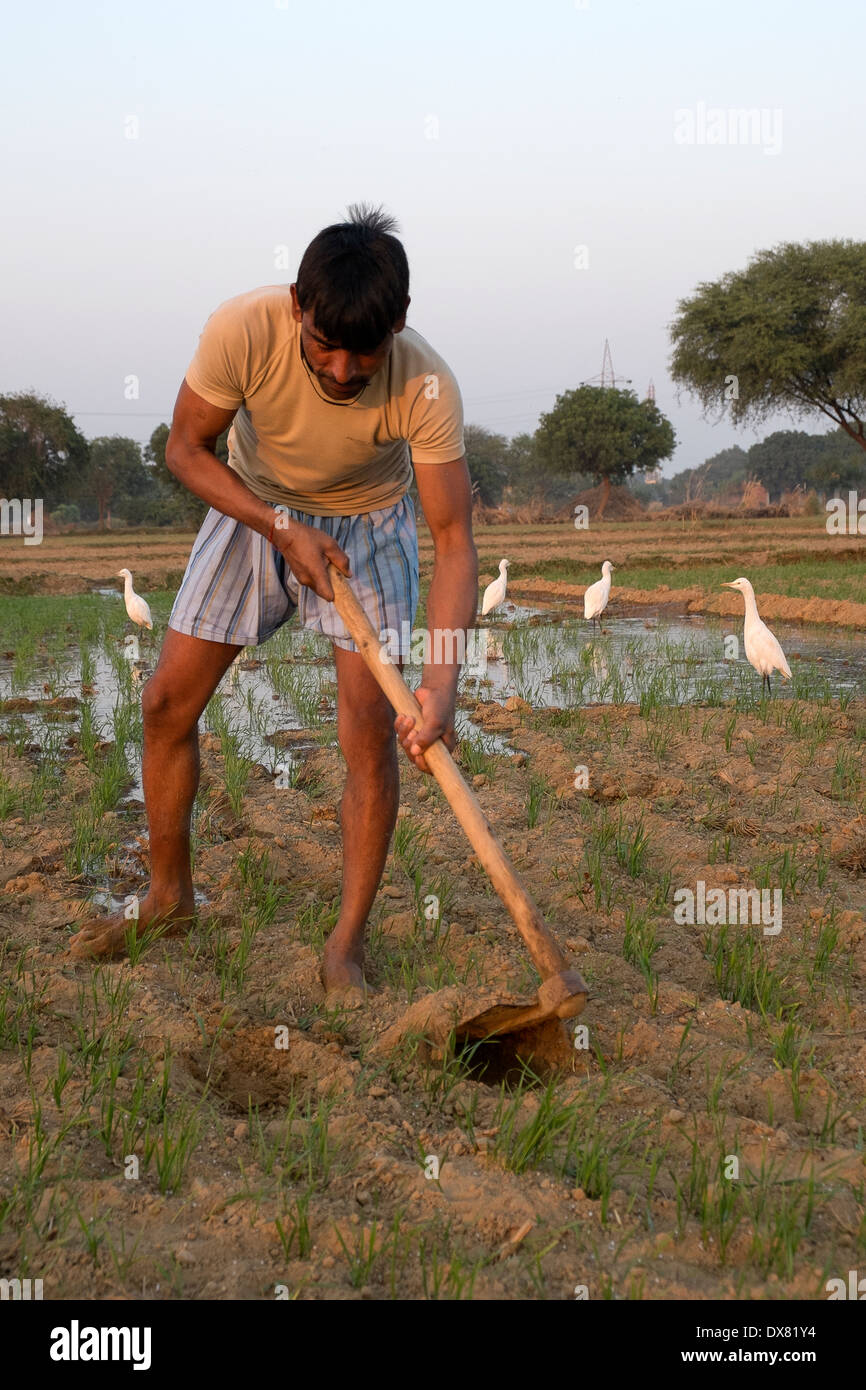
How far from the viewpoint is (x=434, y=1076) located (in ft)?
6.64

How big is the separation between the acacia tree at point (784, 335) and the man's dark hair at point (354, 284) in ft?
81.3

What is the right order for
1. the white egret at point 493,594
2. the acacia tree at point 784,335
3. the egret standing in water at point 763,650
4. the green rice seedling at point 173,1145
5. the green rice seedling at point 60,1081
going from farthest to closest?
the acacia tree at point 784,335, the white egret at point 493,594, the egret standing in water at point 763,650, the green rice seedling at point 60,1081, the green rice seedling at point 173,1145

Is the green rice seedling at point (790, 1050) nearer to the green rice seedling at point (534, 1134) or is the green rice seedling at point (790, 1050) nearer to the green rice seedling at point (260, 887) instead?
the green rice seedling at point (534, 1134)

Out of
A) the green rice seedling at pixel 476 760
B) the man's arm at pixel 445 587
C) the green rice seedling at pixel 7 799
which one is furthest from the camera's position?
the green rice seedling at pixel 476 760

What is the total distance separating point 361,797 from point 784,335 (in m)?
26.1

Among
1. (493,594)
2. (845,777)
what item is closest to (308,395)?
(845,777)

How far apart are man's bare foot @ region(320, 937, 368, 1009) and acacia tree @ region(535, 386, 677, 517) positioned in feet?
122

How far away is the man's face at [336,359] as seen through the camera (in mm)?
2121

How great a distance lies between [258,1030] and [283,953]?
43cm

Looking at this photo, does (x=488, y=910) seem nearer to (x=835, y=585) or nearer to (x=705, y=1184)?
(x=705, y=1184)

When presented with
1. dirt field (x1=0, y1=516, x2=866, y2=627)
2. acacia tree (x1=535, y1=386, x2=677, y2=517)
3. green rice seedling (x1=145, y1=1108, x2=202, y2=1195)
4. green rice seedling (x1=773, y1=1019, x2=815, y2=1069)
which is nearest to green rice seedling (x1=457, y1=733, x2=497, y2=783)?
green rice seedling (x1=773, y1=1019, x2=815, y2=1069)

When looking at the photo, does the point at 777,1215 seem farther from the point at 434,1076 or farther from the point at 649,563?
the point at 649,563

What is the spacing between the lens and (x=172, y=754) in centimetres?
271

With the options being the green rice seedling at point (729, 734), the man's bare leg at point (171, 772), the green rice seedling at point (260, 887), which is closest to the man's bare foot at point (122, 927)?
the man's bare leg at point (171, 772)
